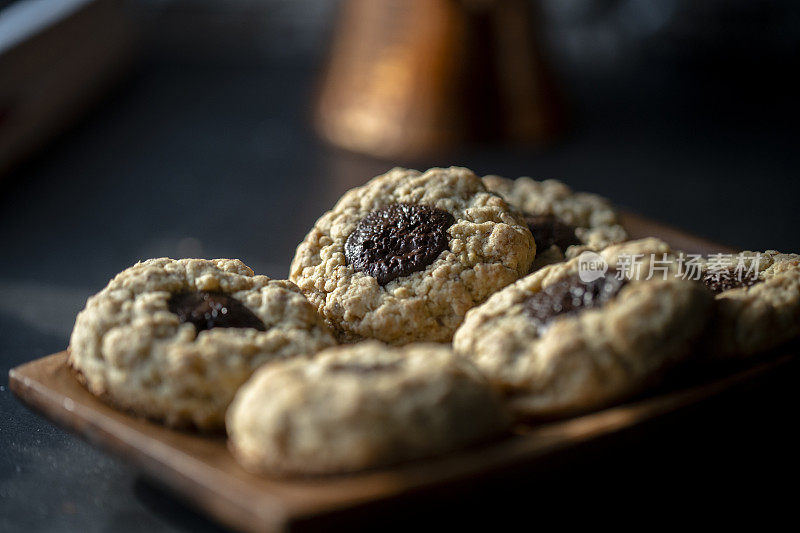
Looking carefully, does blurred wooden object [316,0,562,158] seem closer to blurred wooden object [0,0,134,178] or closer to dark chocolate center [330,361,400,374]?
blurred wooden object [0,0,134,178]

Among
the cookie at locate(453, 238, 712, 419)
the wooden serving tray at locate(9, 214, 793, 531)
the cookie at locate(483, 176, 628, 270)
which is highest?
the cookie at locate(483, 176, 628, 270)

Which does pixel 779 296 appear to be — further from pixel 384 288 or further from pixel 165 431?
pixel 165 431

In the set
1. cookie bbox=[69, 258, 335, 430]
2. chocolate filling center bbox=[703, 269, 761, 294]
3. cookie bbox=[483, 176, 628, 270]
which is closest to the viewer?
cookie bbox=[69, 258, 335, 430]

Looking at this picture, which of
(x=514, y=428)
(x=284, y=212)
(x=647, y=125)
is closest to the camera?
(x=514, y=428)

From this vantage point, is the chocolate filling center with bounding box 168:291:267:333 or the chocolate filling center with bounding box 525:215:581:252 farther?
the chocolate filling center with bounding box 525:215:581:252

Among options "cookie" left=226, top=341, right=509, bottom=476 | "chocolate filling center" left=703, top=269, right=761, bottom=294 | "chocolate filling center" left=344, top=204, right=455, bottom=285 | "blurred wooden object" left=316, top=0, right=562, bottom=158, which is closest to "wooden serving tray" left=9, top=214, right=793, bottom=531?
"cookie" left=226, top=341, right=509, bottom=476

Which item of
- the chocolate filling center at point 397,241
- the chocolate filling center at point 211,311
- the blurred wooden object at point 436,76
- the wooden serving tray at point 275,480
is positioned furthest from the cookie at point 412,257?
the blurred wooden object at point 436,76

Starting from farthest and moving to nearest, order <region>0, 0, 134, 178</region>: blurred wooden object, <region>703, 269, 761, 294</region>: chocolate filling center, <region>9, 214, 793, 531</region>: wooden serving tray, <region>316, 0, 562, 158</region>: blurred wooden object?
<region>316, 0, 562, 158</region>: blurred wooden object
<region>0, 0, 134, 178</region>: blurred wooden object
<region>703, 269, 761, 294</region>: chocolate filling center
<region>9, 214, 793, 531</region>: wooden serving tray

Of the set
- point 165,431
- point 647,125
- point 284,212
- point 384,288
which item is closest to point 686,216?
point 647,125
